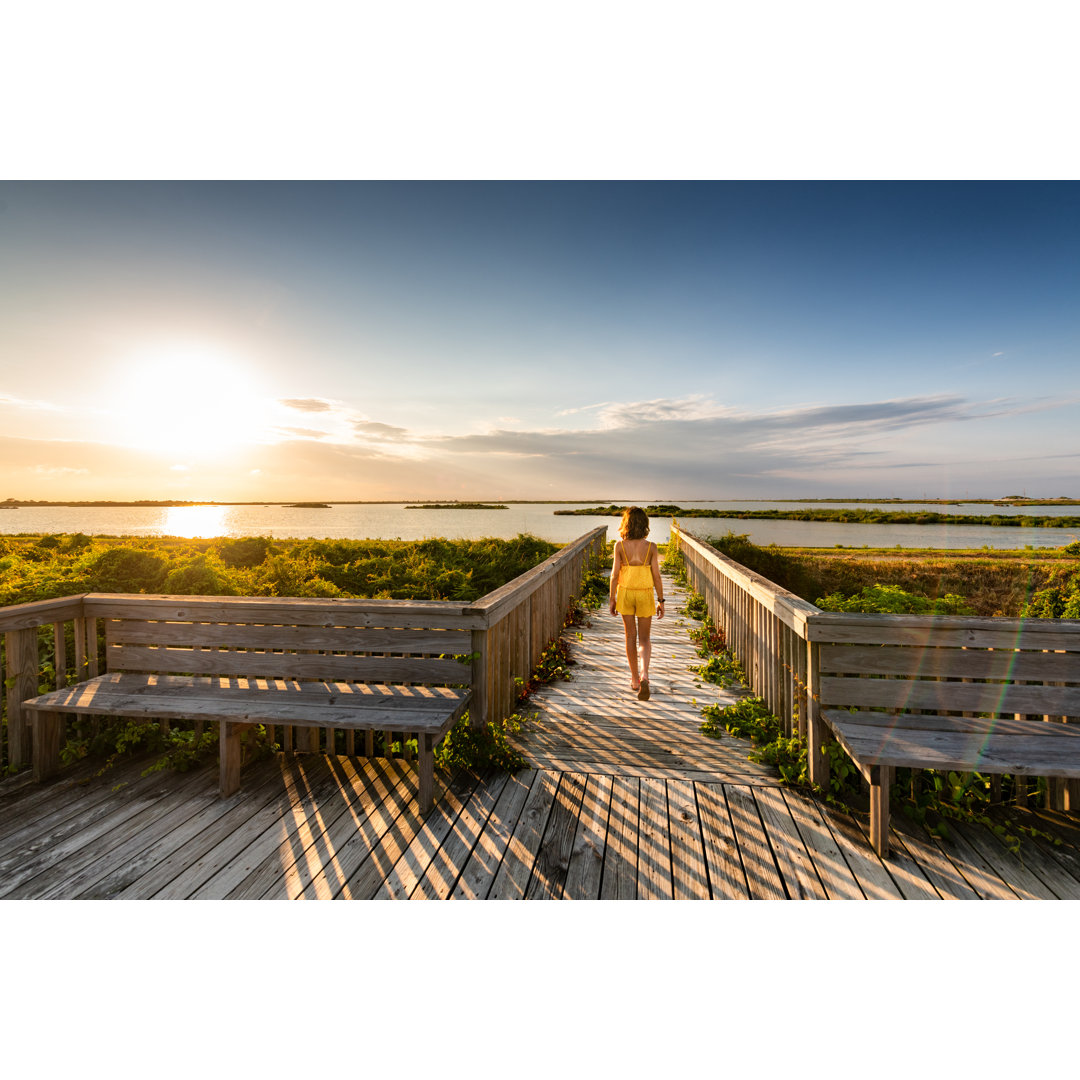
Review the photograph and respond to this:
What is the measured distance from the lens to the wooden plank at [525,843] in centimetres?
230

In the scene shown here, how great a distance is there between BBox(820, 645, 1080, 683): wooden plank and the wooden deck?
79cm

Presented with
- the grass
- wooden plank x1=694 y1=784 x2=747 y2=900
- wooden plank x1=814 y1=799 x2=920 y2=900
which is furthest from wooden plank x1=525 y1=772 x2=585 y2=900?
the grass

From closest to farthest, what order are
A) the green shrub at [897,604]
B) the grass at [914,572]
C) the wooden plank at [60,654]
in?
the wooden plank at [60,654] < the green shrub at [897,604] < the grass at [914,572]

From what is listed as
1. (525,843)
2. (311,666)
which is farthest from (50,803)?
(525,843)

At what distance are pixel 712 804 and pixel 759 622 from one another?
1999 mm

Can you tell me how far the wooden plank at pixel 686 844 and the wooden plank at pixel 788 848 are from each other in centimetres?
A: 37

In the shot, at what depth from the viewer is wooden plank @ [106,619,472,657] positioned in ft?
11.6

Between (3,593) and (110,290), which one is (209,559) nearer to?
(3,593)

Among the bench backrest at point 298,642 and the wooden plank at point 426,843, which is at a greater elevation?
the bench backrest at point 298,642

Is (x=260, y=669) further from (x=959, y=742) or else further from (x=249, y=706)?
(x=959, y=742)

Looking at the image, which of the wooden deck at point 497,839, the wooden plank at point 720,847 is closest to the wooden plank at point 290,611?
the wooden deck at point 497,839

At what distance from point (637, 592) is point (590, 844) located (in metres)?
2.62

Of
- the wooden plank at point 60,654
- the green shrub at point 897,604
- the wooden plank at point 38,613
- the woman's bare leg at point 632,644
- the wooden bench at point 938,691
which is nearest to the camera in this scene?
the wooden bench at point 938,691

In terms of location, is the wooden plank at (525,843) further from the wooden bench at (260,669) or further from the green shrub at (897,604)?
the green shrub at (897,604)
